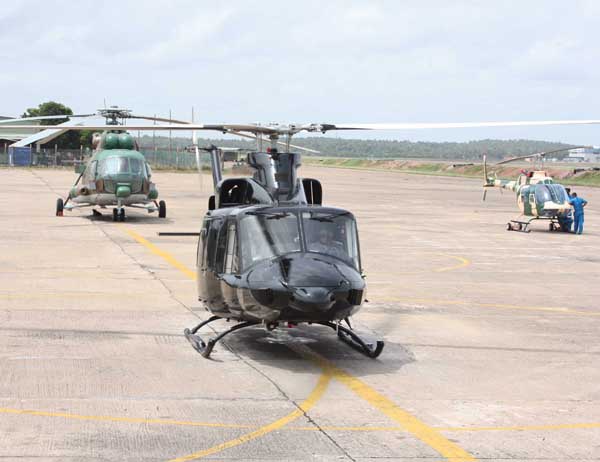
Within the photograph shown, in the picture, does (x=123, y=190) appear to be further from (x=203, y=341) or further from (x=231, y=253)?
(x=231, y=253)

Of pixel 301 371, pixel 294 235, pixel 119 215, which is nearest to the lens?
pixel 301 371

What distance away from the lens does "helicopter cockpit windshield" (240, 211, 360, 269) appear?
11.5m

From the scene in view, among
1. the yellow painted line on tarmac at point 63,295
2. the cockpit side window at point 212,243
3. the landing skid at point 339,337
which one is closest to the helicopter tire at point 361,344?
the landing skid at point 339,337

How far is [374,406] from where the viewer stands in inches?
372

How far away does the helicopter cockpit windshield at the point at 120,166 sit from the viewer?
31.1 meters

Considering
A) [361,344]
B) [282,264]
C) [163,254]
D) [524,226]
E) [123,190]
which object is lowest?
[524,226]

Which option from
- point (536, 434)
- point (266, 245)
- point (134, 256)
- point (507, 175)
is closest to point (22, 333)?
point (266, 245)

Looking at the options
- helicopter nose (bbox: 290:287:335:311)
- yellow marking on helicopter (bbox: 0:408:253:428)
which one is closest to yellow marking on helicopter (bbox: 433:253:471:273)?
helicopter nose (bbox: 290:287:335:311)

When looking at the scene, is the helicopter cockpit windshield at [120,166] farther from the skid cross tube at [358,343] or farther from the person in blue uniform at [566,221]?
the skid cross tube at [358,343]

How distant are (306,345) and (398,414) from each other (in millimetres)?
3519

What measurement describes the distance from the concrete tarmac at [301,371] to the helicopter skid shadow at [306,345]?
0.15ft

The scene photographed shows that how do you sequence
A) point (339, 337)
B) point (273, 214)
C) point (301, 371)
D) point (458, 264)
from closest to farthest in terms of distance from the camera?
point (301, 371) → point (273, 214) → point (339, 337) → point (458, 264)

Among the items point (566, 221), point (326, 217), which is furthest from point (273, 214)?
point (566, 221)

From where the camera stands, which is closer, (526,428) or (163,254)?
(526,428)
